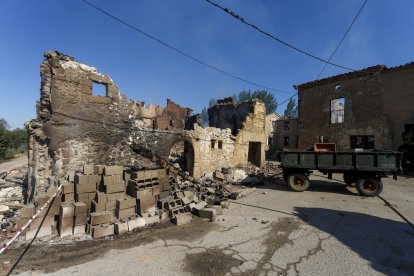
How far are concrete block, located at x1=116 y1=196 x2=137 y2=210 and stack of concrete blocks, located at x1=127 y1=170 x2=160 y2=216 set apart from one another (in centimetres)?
15

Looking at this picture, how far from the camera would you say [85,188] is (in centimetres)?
668

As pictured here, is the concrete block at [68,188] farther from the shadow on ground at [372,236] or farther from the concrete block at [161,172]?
the shadow on ground at [372,236]

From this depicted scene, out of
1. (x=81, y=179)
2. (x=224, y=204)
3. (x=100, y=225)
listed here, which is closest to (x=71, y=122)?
(x=81, y=179)

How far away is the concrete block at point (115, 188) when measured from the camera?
6.73 metres

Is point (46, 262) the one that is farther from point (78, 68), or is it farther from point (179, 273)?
point (78, 68)

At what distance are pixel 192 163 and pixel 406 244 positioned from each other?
9225mm

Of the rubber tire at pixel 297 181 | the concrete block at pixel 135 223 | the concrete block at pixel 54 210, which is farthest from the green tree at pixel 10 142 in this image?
the rubber tire at pixel 297 181

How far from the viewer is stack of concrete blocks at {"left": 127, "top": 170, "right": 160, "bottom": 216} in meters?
7.09

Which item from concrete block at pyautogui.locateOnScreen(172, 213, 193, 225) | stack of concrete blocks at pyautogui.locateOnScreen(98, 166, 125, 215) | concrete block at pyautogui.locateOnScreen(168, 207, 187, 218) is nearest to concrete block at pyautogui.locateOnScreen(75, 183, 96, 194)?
stack of concrete blocks at pyautogui.locateOnScreen(98, 166, 125, 215)

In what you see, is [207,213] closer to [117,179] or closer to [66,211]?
[117,179]

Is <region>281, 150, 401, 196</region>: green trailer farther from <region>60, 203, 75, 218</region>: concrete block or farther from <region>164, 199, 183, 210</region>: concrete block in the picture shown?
<region>60, 203, 75, 218</region>: concrete block

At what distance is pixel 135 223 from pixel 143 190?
44.3 inches

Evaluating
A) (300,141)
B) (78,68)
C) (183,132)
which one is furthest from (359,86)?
(78,68)

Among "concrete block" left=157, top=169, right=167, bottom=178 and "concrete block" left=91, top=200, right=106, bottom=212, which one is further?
"concrete block" left=157, top=169, right=167, bottom=178
